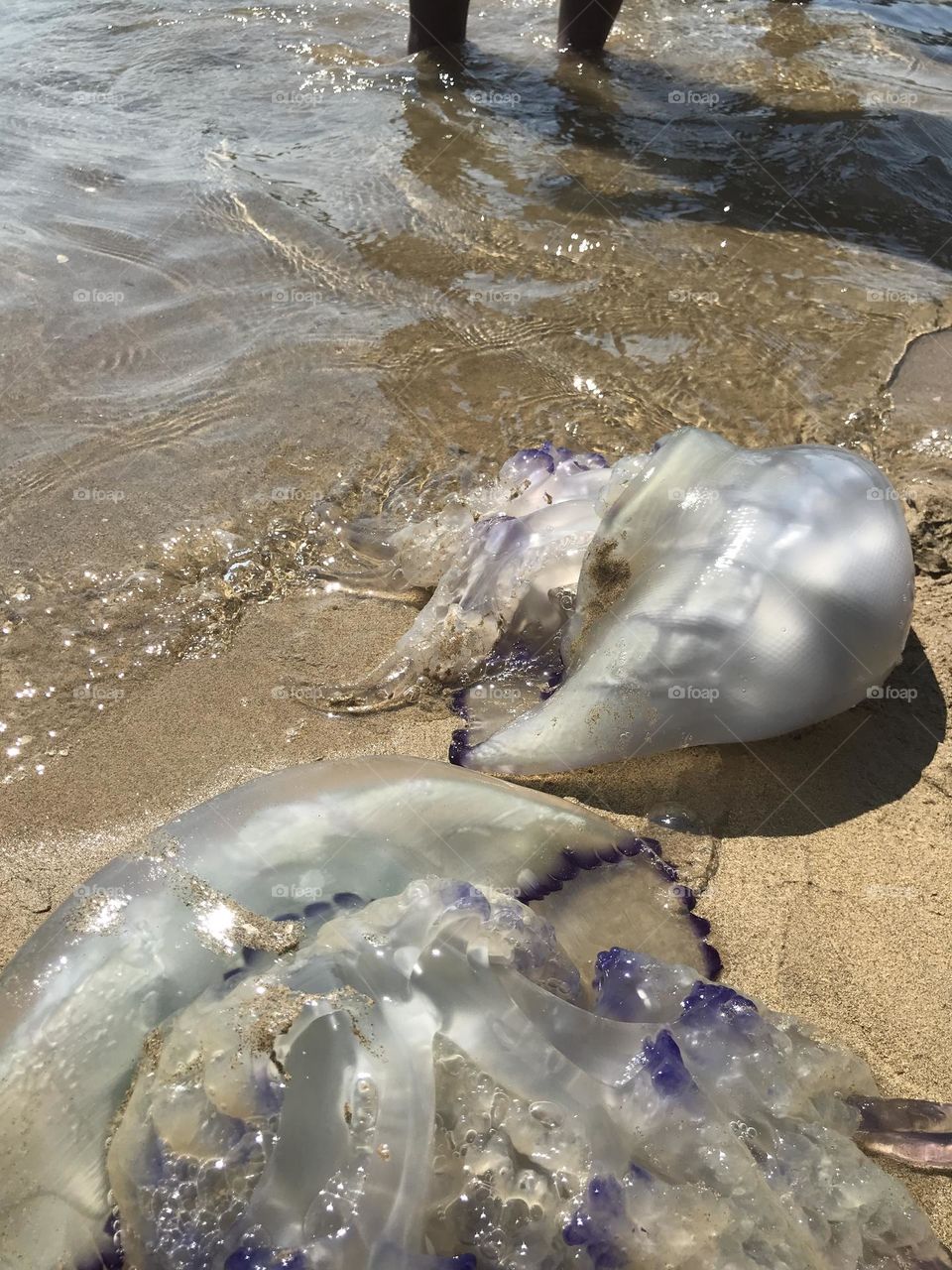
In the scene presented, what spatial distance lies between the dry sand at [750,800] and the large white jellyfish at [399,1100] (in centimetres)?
24

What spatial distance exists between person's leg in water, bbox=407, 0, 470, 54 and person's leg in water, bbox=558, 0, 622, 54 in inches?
23.6

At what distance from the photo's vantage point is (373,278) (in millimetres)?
4426

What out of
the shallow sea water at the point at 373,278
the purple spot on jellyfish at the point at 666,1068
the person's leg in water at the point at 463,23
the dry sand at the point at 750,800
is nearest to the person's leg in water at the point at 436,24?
the person's leg in water at the point at 463,23

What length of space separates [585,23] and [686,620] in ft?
18.0

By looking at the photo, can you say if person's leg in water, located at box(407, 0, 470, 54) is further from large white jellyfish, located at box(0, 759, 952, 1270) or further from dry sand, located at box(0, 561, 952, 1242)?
large white jellyfish, located at box(0, 759, 952, 1270)

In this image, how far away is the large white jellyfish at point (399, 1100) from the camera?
1418 millimetres

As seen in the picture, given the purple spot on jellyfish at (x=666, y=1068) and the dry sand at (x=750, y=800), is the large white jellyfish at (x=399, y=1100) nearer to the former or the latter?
the purple spot on jellyfish at (x=666, y=1068)

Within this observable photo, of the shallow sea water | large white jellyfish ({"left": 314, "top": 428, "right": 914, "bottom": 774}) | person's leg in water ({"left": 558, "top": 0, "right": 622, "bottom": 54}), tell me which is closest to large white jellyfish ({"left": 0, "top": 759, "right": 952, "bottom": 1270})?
large white jellyfish ({"left": 314, "top": 428, "right": 914, "bottom": 774})

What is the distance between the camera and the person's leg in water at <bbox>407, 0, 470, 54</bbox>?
6.35 metres

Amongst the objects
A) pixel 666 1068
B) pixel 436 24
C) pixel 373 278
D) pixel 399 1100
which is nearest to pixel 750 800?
pixel 666 1068

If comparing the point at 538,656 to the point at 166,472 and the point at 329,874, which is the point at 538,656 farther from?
the point at 166,472

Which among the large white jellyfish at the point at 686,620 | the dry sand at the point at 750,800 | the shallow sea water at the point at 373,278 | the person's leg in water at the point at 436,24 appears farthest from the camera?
the person's leg in water at the point at 436,24

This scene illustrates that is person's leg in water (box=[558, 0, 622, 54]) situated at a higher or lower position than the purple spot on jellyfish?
higher

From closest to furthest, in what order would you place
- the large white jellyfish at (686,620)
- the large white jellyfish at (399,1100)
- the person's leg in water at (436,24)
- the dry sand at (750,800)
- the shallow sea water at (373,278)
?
the large white jellyfish at (399,1100)
the dry sand at (750,800)
the large white jellyfish at (686,620)
the shallow sea water at (373,278)
the person's leg in water at (436,24)
